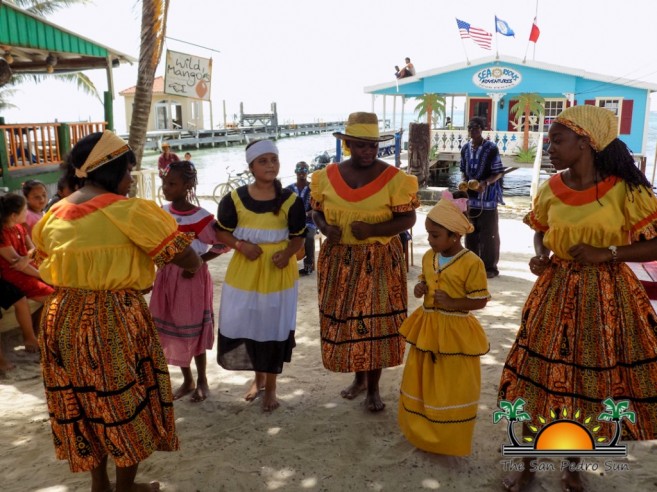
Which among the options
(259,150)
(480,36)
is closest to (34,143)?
(259,150)

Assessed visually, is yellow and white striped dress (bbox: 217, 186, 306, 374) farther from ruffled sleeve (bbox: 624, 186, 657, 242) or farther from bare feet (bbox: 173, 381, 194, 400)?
ruffled sleeve (bbox: 624, 186, 657, 242)

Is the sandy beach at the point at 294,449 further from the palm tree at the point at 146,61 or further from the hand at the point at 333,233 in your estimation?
the palm tree at the point at 146,61

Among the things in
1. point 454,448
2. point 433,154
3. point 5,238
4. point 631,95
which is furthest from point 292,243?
point 631,95

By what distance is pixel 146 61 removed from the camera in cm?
738

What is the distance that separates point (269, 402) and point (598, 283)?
2.34 metres

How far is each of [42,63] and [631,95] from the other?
21.4 m

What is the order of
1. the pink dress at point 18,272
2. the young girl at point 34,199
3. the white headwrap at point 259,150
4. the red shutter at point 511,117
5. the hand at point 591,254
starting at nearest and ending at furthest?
the hand at point 591,254 < the white headwrap at point 259,150 < the pink dress at point 18,272 < the young girl at point 34,199 < the red shutter at point 511,117

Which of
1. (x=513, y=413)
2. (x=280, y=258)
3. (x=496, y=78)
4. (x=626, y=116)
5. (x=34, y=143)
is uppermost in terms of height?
(x=496, y=78)

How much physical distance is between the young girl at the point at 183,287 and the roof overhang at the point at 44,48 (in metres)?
7.17

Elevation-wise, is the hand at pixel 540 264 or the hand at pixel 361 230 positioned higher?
the hand at pixel 361 230

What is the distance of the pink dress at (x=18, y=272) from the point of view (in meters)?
4.93

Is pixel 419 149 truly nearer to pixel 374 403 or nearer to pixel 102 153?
pixel 374 403

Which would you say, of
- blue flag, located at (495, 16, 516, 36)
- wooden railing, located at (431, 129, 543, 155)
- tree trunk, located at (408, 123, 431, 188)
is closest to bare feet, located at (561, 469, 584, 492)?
tree trunk, located at (408, 123, 431, 188)

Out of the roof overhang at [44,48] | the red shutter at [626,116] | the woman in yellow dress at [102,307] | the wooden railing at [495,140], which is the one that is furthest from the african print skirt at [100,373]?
the red shutter at [626,116]
